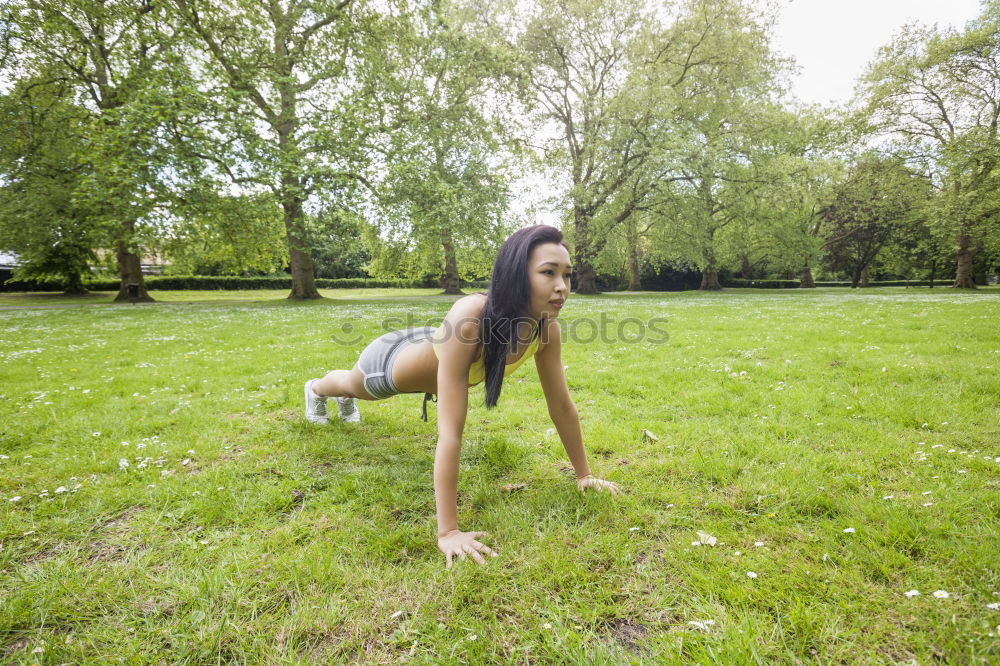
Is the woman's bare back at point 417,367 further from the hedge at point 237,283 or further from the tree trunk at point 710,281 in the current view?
the tree trunk at point 710,281

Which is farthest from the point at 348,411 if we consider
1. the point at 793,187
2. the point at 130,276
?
the point at 793,187

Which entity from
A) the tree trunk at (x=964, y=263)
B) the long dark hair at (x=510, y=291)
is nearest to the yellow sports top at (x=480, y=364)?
the long dark hair at (x=510, y=291)

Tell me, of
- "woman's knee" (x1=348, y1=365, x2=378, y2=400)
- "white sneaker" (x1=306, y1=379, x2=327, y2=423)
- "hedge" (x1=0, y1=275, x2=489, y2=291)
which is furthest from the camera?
"hedge" (x1=0, y1=275, x2=489, y2=291)

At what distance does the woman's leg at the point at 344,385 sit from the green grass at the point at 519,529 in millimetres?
450

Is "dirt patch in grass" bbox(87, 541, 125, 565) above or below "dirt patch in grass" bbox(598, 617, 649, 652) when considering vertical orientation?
above

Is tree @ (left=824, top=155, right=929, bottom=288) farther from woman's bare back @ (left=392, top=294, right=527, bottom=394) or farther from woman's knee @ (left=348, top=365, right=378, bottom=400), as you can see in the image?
woman's knee @ (left=348, top=365, right=378, bottom=400)

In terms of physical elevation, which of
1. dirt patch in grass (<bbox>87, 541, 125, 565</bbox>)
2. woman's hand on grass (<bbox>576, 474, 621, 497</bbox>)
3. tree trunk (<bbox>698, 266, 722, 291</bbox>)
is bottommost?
dirt patch in grass (<bbox>87, 541, 125, 565</bbox>)

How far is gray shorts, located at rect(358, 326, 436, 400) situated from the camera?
3475 mm

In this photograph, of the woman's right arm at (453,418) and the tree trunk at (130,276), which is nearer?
the woman's right arm at (453,418)

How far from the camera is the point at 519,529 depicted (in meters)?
2.60

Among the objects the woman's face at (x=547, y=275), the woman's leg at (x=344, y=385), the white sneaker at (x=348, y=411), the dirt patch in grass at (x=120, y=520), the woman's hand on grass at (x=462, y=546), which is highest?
the woman's face at (x=547, y=275)

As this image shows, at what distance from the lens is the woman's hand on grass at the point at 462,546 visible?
230 cm

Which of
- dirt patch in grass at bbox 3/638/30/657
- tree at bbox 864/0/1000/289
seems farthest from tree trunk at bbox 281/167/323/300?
tree at bbox 864/0/1000/289

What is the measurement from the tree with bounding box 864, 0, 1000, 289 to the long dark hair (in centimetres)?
3440
